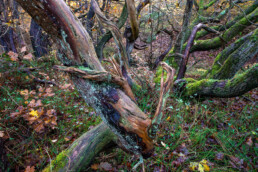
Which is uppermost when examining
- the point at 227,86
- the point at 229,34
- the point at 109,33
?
the point at 109,33

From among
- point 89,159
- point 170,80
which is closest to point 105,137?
point 89,159

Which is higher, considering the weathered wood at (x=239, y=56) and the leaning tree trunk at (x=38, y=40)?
the leaning tree trunk at (x=38, y=40)

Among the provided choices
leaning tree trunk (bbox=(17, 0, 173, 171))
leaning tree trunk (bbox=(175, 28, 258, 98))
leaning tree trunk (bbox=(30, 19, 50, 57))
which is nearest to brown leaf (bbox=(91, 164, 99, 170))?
leaning tree trunk (bbox=(17, 0, 173, 171))

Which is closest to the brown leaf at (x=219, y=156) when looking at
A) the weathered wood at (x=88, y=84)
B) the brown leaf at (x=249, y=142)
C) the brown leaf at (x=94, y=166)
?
the brown leaf at (x=249, y=142)

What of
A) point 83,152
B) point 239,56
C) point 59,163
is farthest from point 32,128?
point 239,56

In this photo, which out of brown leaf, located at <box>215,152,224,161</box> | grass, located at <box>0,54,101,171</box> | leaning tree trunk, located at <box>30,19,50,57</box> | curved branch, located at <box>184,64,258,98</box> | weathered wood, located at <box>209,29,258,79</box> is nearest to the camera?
grass, located at <box>0,54,101,171</box>

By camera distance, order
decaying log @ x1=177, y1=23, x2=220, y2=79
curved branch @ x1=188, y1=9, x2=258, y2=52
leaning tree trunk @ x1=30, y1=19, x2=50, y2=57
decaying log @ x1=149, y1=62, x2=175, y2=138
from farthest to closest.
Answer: leaning tree trunk @ x1=30, y1=19, x2=50, y2=57 → curved branch @ x1=188, y1=9, x2=258, y2=52 → decaying log @ x1=177, y1=23, x2=220, y2=79 → decaying log @ x1=149, y1=62, x2=175, y2=138

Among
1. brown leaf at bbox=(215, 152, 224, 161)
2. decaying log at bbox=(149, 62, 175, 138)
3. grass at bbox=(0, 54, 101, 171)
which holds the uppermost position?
decaying log at bbox=(149, 62, 175, 138)

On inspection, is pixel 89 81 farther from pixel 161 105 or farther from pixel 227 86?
pixel 227 86

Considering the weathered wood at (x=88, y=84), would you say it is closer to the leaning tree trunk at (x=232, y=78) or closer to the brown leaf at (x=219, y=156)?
the brown leaf at (x=219, y=156)

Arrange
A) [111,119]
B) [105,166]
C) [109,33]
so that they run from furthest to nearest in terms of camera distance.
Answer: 1. [109,33]
2. [105,166]
3. [111,119]

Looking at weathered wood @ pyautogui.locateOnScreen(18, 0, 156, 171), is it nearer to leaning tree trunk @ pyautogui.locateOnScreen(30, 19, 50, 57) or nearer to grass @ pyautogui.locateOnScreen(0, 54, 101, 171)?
grass @ pyautogui.locateOnScreen(0, 54, 101, 171)

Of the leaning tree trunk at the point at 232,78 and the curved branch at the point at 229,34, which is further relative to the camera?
the curved branch at the point at 229,34

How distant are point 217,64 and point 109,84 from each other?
4.10 metres
